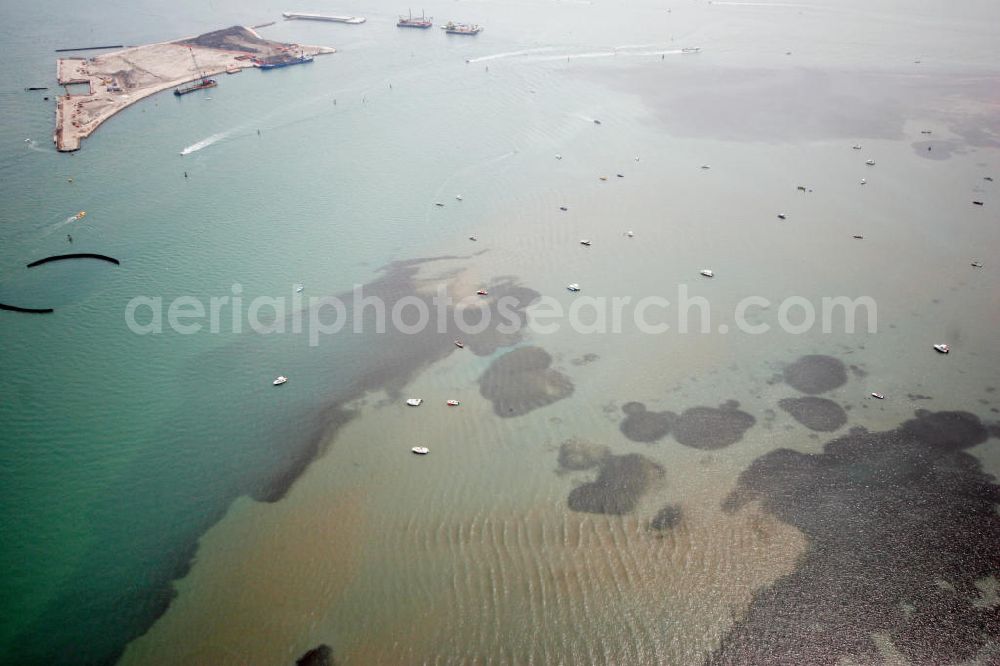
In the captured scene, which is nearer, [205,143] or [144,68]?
[205,143]

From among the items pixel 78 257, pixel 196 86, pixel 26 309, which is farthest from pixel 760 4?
pixel 26 309

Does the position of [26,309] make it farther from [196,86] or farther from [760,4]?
[760,4]

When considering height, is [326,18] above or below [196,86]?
above

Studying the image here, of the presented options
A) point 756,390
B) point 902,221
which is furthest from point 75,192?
point 902,221

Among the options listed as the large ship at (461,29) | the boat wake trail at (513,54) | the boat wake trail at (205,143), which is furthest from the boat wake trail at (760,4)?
the boat wake trail at (205,143)

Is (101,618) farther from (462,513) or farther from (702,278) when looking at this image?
(702,278)

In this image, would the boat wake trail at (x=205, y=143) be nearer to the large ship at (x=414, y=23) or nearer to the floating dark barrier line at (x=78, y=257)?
the floating dark barrier line at (x=78, y=257)
